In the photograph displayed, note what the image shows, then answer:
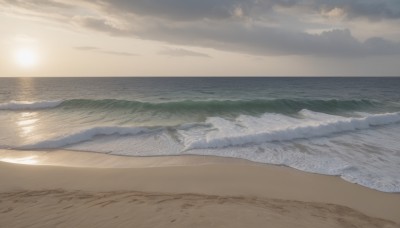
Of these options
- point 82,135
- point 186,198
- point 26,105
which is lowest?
point 186,198

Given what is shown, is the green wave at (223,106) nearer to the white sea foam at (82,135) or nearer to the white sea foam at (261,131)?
the white sea foam at (261,131)

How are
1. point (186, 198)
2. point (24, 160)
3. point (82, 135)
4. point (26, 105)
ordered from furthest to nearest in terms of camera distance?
point (26, 105) → point (82, 135) → point (24, 160) → point (186, 198)

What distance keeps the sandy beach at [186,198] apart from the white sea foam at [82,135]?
2.41 meters

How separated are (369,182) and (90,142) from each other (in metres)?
9.65

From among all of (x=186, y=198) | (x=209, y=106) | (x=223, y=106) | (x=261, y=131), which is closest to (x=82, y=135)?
(x=186, y=198)

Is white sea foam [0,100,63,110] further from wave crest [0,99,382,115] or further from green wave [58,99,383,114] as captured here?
green wave [58,99,383,114]

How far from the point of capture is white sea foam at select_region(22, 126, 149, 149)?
10.7 meters

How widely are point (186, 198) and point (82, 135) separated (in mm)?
7462

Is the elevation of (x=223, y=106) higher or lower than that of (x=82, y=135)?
higher

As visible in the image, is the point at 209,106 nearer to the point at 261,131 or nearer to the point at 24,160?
the point at 261,131

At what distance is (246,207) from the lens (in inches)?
223

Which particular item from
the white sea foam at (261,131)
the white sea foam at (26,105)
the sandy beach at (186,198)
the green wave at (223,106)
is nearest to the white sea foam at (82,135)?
→ the sandy beach at (186,198)

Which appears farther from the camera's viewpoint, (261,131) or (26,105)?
(26,105)

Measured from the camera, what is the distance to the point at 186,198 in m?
6.12
